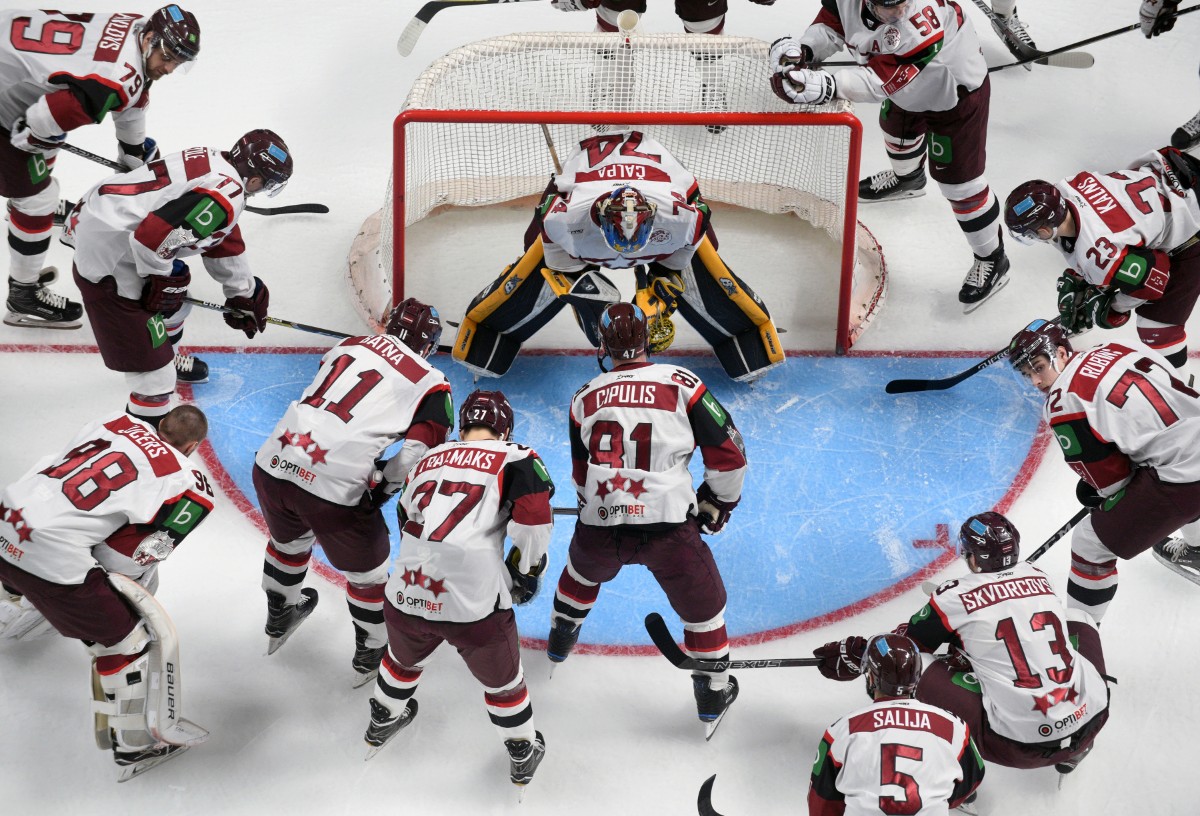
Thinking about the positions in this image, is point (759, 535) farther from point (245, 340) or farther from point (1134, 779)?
A: point (245, 340)

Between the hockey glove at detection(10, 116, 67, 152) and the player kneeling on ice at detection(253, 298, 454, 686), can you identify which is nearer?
the player kneeling on ice at detection(253, 298, 454, 686)

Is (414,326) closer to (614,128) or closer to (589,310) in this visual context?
(589,310)

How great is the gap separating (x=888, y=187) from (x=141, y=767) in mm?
3866

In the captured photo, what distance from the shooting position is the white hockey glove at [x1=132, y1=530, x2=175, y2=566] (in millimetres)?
3992

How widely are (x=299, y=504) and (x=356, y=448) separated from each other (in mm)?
241

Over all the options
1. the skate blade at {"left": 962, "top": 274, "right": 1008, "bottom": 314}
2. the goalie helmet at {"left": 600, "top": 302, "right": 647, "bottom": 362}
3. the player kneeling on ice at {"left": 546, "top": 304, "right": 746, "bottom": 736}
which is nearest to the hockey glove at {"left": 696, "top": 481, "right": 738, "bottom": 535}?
the player kneeling on ice at {"left": 546, "top": 304, "right": 746, "bottom": 736}

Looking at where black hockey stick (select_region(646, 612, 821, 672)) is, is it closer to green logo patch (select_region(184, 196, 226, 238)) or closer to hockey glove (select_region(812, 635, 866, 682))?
hockey glove (select_region(812, 635, 866, 682))

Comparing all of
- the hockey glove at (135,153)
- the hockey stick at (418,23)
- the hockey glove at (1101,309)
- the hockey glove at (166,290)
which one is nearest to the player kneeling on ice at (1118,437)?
the hockey glove at (1101,309)

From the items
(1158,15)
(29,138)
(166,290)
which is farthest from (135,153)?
(1158,15)

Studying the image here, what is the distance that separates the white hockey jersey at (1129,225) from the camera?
484 centimetres

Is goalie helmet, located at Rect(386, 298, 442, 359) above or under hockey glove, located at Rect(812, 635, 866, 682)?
above

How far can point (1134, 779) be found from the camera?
4.25 meters

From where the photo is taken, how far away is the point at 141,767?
4.23m

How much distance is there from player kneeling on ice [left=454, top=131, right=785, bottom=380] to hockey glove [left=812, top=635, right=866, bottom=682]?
4.53 ft
